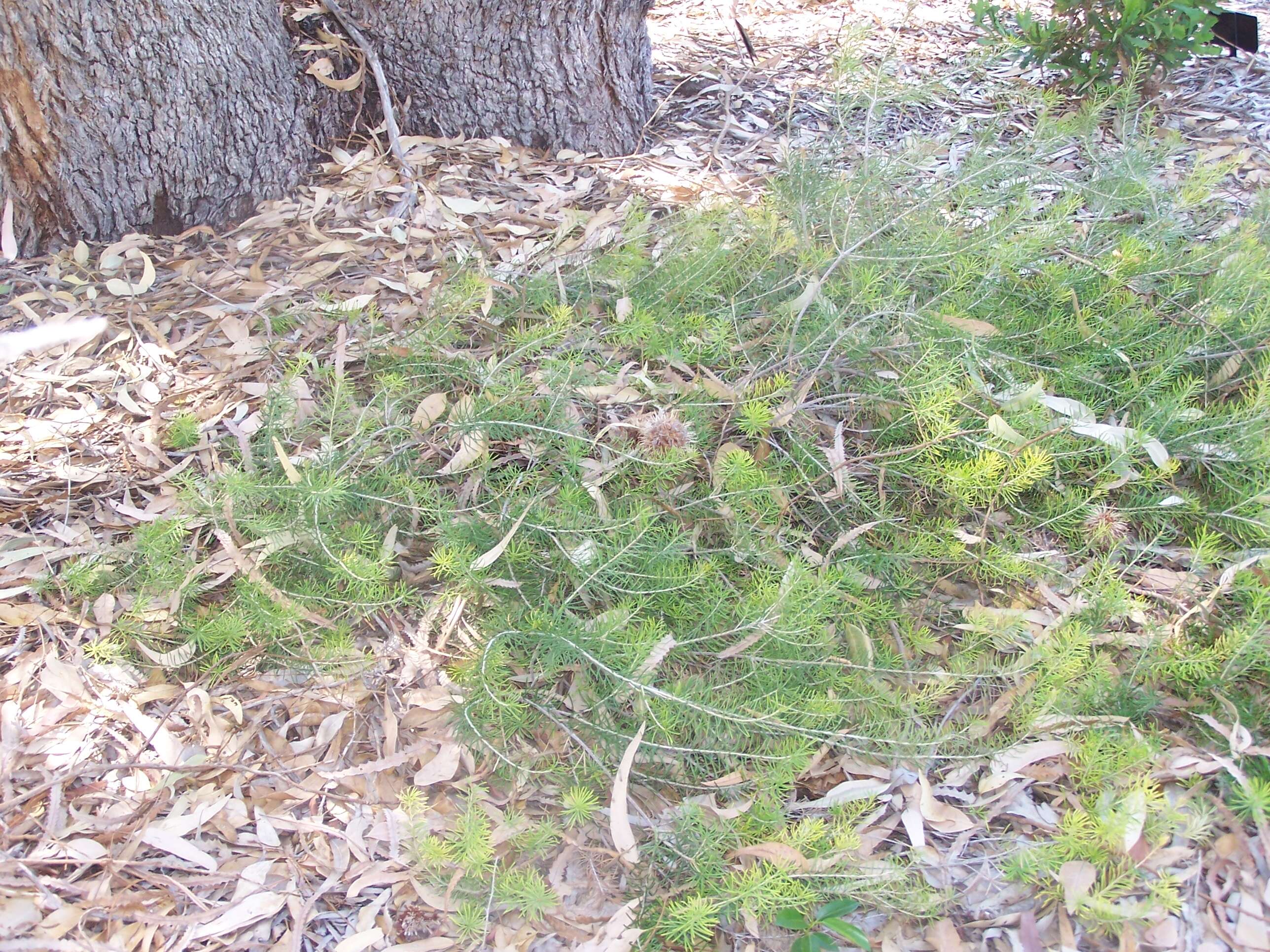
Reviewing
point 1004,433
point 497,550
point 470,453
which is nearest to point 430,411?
point 470,453

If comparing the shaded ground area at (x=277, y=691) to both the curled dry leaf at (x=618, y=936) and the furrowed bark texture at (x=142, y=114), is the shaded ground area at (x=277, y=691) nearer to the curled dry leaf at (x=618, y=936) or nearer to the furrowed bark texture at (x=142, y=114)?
the curled dry leaf at (x=618, y=936)

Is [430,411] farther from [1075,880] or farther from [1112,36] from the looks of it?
[1112,36]

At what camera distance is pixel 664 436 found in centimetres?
192

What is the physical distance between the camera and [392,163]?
296cm

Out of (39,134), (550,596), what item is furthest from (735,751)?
(39,134)

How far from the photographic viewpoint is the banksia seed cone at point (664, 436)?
1922mm

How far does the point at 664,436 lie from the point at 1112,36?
2.49 metres

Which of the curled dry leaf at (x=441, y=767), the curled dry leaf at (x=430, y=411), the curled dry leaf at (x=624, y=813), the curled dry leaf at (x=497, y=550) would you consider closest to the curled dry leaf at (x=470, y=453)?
the curled dry leaf at (x=430, y=411)

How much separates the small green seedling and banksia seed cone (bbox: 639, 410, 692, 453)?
896 millimetres

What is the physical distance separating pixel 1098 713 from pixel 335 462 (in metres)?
1.58

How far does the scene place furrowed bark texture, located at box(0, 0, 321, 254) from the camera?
2451 millimetres

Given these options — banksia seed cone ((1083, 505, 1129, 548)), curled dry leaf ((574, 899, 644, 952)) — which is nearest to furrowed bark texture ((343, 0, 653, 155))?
banksia seed cone ((1083, 505, 1129, 548))

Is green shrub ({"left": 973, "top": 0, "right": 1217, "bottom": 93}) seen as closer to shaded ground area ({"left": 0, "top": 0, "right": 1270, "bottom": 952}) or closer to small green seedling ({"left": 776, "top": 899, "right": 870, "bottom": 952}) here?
shaded ground area ({"left": 0, "top": 0, "right": 1270, "bottom": 952})

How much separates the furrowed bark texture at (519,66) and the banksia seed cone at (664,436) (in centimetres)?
158
